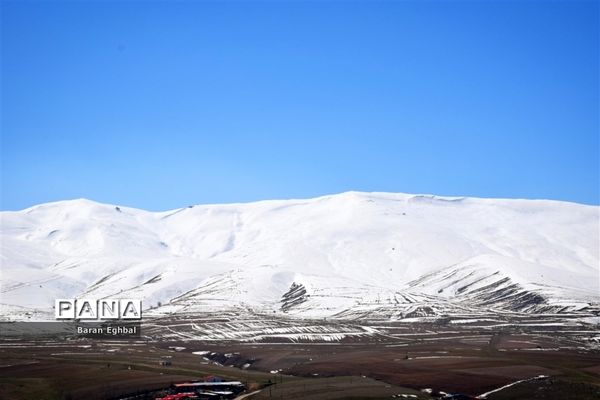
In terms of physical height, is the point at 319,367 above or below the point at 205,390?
above

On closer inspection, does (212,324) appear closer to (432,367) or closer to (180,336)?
(180,336)

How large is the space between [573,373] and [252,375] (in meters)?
39.1

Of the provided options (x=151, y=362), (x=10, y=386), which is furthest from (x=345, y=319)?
(x=10, y=386)

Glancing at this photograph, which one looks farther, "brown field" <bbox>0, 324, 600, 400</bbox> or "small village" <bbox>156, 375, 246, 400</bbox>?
"brown field" <bbox>0, 324, 600, 400</bbox>

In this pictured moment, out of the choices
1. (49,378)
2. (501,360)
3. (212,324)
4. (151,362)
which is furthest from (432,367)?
(212,324)

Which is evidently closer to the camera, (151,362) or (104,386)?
(104,386)

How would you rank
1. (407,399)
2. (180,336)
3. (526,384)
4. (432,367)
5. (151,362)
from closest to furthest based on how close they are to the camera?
(407,399) → (526,384) → (432,367) → (151,362) → (180,336)

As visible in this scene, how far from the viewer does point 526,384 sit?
260 feet

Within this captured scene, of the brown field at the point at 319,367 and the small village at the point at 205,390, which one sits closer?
the small village at the point at 205,390

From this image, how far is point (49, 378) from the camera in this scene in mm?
89000

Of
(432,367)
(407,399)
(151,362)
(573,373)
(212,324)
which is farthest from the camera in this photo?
(212,324)

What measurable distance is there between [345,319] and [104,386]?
338 ft

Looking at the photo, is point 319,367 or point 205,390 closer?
point 205,390

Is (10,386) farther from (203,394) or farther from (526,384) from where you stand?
(526,384)
